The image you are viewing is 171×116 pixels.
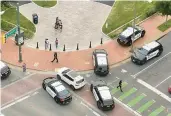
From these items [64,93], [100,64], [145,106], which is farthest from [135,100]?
[64,93]

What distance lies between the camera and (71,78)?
47781mm

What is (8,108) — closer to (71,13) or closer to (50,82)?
(50,82)

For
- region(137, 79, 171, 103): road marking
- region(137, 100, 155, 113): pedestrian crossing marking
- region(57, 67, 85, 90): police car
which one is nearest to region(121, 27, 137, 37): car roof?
region(137, 79, 171, 103): road marking

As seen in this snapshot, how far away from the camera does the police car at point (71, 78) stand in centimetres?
4753

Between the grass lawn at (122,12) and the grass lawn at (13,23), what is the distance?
9928 mm

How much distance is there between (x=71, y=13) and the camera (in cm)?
6144

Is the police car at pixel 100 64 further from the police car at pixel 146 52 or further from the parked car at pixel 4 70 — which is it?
the parked car at pixel 4 70

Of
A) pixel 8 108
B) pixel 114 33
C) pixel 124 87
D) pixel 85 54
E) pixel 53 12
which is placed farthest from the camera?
pixel 53 12

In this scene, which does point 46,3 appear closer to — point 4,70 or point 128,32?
point 128,32

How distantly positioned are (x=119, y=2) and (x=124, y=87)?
62.3ft

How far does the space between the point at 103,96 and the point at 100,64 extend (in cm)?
566

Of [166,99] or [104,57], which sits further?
[104,57]

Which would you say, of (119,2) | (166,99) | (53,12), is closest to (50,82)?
(166,99)

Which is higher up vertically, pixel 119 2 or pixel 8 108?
pixel 119 2
